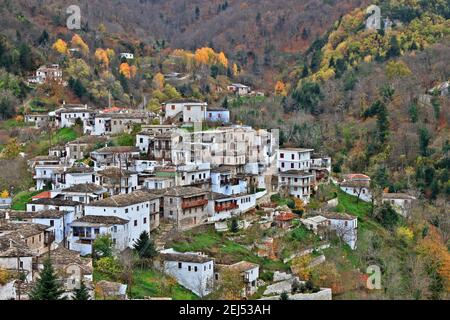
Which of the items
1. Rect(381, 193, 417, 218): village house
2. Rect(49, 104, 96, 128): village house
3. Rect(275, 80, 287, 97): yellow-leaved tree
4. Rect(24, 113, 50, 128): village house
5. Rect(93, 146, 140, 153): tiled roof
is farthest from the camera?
Rect(275, 80, 287, 97): yellow-leaved tree

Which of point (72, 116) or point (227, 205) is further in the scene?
point (72, 116)

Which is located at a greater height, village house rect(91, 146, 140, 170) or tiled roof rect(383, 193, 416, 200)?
village house rect(91, 146, 140, 170)

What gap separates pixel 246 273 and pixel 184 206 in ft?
13.6

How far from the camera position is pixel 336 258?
2597 centimetres

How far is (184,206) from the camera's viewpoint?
2550 cm

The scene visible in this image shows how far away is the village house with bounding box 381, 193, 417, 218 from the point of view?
107 feet

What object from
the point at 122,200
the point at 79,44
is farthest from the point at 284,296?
the point at 79,44

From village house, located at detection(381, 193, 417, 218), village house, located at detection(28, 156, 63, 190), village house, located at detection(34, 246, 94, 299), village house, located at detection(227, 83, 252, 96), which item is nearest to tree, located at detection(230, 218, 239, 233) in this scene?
village house, located at detection(34, 246, 94, 299)

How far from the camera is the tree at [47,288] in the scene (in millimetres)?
17219

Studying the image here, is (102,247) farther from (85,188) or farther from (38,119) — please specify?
(38,119)

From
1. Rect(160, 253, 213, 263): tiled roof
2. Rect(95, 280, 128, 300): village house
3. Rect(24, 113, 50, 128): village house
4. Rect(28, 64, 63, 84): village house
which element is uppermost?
Rect(28, 64, 63, 84): village house

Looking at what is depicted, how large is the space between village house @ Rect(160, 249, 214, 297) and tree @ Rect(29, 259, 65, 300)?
4673 mm

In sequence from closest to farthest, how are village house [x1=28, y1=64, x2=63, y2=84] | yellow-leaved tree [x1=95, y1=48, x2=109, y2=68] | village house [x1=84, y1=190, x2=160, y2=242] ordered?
1. village house [x1=84, y1=190, x2=160, y2=242]
2. village house [x1=28, y1=64, x2=63, y2=84]
3. yellow-leaved tree [x1=95, y1=48, x2=109, y2=68]

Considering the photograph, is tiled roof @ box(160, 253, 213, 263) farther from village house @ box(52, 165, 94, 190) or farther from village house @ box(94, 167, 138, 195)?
village house @ box(52, 165, 94, 190)
